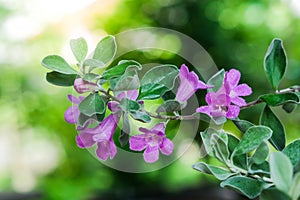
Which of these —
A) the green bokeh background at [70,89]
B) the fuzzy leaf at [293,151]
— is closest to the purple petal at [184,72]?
the fuzzy leaf at [293,151]

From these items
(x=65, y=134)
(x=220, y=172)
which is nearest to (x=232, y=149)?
(x=220, y=172)

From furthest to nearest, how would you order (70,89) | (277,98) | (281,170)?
1. (70,89)
2. (277,98)
3. (281,170)

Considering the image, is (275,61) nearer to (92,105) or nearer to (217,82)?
(217,82)

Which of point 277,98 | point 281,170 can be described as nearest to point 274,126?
point 277,98

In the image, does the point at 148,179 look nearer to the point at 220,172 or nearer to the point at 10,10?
the point at 10,10

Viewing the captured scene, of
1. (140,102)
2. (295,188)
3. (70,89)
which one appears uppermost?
(70,89)

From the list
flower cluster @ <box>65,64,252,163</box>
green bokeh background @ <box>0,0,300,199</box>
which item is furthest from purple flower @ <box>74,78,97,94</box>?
green bokeh background @ <box>0,0,300,199</box>
